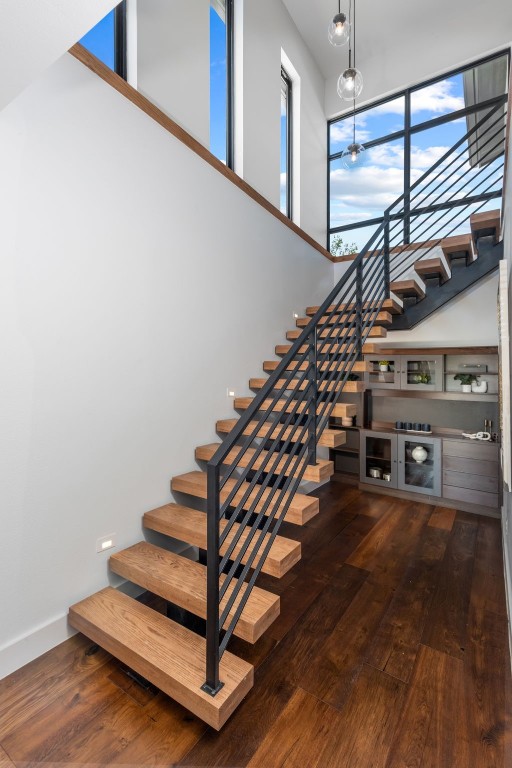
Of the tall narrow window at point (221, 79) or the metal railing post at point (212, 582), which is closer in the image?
the metal railing post at point (212, 582)

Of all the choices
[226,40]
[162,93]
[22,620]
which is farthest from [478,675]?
[226,40]

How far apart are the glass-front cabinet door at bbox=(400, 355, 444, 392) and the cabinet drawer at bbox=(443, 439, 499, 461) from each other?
65 cm

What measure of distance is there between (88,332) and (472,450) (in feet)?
12.3

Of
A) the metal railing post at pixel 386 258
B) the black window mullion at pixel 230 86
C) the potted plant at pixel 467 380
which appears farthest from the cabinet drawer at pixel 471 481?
the black window mullion at pixel 230 86

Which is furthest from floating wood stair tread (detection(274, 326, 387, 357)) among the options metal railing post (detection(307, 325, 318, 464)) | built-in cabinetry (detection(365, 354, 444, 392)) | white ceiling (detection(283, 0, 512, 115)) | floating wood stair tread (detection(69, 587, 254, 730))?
white ceiling (detection(283, 0, 512, 115))

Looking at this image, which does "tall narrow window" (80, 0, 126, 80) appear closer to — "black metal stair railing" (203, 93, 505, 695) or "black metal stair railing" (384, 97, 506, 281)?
"black metal stair railing" (203, 93, 505, 695)

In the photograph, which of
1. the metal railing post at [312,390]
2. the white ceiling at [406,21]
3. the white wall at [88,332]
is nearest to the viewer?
the white wall at [88,332]

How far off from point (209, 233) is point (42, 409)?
185cm

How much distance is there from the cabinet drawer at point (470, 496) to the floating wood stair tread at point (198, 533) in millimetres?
2586

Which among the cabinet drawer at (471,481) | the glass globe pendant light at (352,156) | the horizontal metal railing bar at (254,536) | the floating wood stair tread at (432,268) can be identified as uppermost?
the glass globe pendant light at (352,156)

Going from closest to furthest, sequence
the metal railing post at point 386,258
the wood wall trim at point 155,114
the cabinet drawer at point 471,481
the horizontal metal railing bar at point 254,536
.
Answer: the horizontal metal railing bar at point 254,536 → the wood wall trim at point 155,114 → the cabinet drawer at point 471,481 → the metal railing post at point 386,258

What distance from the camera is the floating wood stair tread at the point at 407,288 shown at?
12.1 feet

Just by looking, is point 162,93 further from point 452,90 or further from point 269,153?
point 452,90

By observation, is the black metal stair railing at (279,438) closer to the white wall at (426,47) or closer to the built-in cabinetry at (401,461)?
the white wall at (426,47)
